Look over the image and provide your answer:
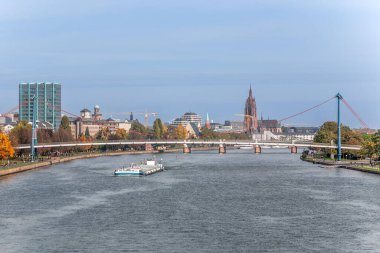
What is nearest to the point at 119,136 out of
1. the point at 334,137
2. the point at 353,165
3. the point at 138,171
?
the point at 334,137

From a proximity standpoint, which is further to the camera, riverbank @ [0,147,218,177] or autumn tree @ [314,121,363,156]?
autumn tree @ [314,121,363,156]

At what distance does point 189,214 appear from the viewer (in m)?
44.9

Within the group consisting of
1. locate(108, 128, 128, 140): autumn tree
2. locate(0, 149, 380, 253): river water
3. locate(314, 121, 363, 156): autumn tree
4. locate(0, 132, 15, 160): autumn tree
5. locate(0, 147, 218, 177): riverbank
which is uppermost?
locate(108, 128, 128, 140): autumn tree

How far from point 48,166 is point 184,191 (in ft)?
118

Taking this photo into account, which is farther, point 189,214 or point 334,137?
point 334,137

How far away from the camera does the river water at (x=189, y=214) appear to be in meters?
35.7

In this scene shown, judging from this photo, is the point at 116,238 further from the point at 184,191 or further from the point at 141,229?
the point at 184,191

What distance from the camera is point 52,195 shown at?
55.2 m

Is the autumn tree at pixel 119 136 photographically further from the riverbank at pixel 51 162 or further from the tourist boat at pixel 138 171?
the tourist boat at pixel 138 171

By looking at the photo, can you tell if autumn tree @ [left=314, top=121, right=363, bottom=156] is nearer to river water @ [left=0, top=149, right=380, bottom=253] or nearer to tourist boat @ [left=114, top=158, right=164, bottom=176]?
tourist boat @ [left=114, top=158, right=164, bottom=176]

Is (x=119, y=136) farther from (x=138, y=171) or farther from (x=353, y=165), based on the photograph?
(x=138, y=171)

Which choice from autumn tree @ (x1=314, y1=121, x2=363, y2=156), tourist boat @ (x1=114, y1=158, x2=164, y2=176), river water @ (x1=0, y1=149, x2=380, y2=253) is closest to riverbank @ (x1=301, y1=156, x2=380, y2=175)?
river water @ (x1=0, y1=149, x2=380, y2=253)

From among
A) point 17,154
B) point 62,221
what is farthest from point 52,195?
point 17,154

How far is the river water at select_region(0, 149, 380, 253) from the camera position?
35.7m
